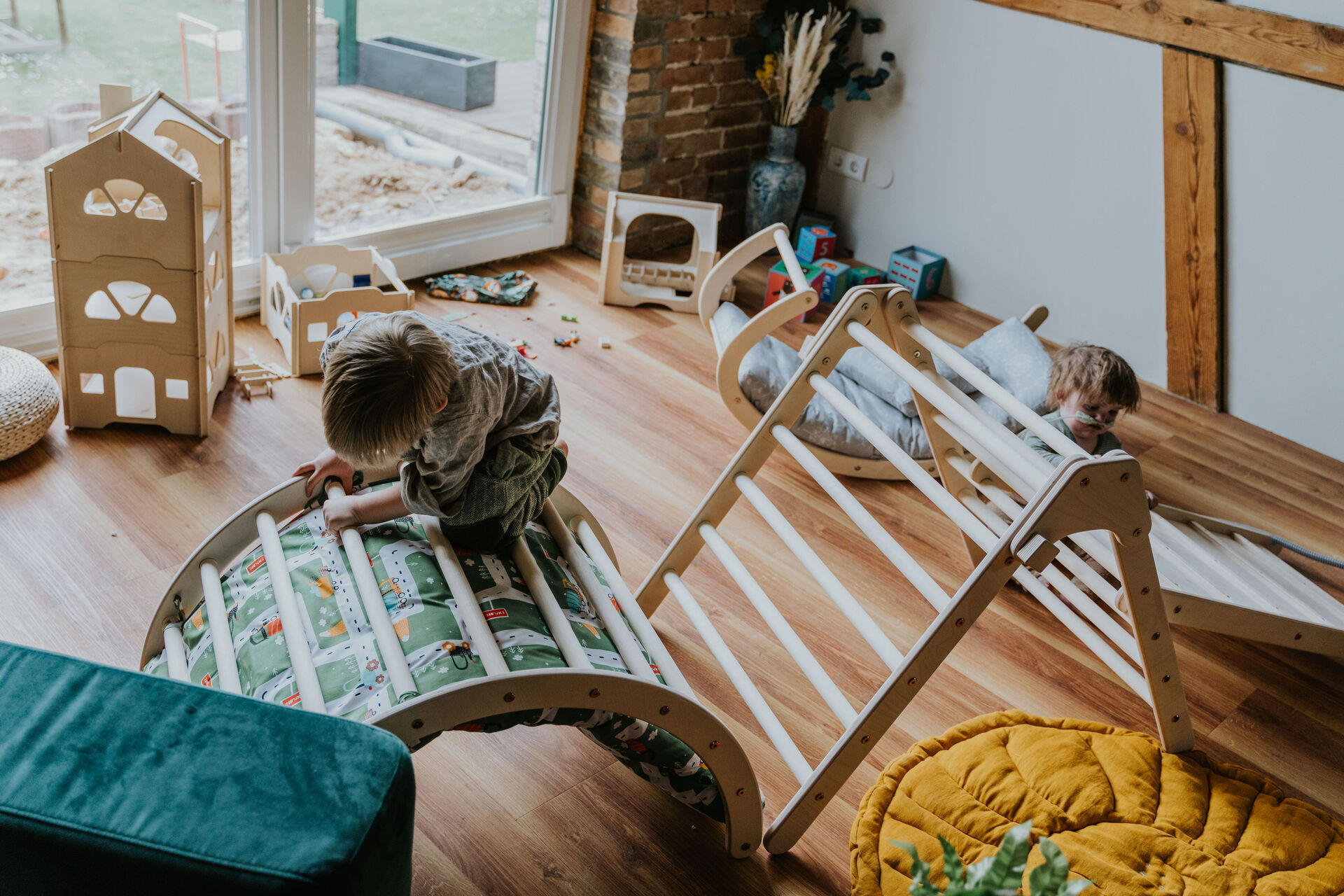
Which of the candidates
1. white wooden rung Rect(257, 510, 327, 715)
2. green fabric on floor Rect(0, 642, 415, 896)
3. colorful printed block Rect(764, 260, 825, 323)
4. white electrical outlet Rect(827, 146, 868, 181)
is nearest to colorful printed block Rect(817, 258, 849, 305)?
colorful printed block Rect(764, 260, 825, 323)

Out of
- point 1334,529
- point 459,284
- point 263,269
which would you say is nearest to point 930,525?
point 1334,529

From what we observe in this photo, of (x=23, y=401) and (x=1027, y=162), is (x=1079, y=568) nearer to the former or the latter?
(x=1027, y=162)

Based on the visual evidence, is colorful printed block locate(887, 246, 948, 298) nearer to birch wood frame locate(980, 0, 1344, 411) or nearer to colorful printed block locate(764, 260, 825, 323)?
colorful printed block locate(764, 260, 825, 323)

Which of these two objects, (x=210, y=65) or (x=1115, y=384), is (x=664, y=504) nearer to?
(x=1115, y=384)

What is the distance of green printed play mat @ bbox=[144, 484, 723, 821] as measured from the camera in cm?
143

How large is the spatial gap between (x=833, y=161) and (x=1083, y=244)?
104 centimetres

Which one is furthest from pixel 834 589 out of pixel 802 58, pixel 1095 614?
pixel 802 58

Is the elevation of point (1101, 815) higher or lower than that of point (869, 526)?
lower

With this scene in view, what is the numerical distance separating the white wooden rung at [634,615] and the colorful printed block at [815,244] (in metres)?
2.17

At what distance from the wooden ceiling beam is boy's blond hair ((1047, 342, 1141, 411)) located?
4.10 ft

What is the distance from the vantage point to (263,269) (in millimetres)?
2936

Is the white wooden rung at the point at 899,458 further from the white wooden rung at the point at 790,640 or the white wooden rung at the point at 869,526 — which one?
the white wooden rung at the point at 790,640

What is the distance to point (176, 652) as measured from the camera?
160 cm

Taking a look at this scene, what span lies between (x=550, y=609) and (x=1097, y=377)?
1.34m
